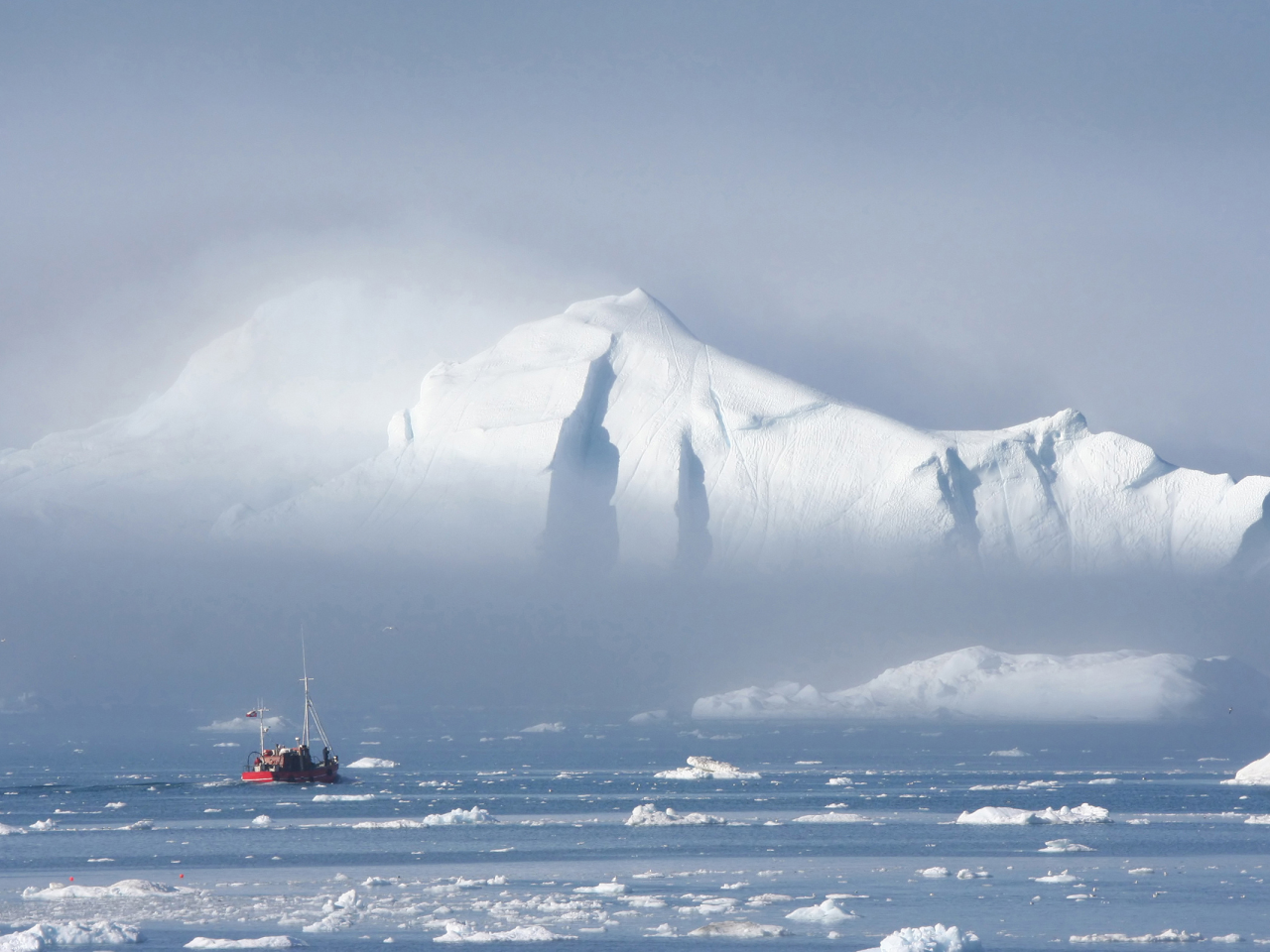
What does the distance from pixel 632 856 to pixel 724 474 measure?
12362 centimetres

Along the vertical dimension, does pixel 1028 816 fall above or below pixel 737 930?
above

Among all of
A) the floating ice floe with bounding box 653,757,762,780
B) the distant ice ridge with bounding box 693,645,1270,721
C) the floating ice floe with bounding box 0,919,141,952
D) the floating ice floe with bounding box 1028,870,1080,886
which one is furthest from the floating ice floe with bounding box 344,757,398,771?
the distant ice ridge with bounding box 693,645,1270,721

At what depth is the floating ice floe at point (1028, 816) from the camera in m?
65.2

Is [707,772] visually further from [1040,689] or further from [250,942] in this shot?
[1040,689]

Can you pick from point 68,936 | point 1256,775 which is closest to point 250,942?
point 68,936

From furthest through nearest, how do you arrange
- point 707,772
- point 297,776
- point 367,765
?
1. point 367,765
2. point 297,776
3. point 707,772

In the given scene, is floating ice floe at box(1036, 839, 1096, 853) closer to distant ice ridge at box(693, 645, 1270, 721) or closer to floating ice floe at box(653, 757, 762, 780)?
floating ice floe at box(653, 757, 762, 780)

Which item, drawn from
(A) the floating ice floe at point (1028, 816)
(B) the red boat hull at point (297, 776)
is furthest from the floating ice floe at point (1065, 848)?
(B) the red boat hull at point (297, 776)

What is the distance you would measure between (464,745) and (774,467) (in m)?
45.1

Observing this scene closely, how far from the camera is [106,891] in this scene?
46.3 m

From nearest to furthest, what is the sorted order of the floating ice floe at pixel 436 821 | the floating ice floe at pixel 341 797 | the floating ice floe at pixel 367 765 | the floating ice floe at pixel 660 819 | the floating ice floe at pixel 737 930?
the floating ice floe at pixel 737 930, the floating ice floe at pixel 660 819, the floating ice floe at pixel 436 821, the floating ice floe at pixel 341 797, the floating ice floe at pixel 367 765

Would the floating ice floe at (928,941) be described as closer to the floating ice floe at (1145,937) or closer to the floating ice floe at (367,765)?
the floating ice floe at (1145,937)

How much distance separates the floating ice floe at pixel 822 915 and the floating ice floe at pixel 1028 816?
994 inches

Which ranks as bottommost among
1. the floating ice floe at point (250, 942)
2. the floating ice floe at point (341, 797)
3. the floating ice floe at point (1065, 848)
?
the floating ice floe at point (1065, 848)
